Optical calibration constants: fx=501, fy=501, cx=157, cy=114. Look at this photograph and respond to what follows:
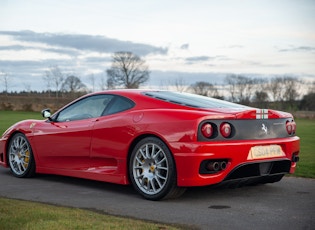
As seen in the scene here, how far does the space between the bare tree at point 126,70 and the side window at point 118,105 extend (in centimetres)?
8280

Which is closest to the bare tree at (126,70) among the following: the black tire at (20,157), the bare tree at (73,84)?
the bare tree at (73,84)

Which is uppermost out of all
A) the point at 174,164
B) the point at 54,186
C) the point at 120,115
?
the point at 120,115

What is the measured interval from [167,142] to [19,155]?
2.98 metres

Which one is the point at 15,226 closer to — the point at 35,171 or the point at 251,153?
the point at 251,153

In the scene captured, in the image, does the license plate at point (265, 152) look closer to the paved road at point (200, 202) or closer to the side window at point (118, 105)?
the paved road at point (200, 202)

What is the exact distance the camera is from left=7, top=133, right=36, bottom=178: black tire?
23.8 ft

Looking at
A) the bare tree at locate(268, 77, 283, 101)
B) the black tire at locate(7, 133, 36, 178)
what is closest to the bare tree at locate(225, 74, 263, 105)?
the bare tree at locate(268, 77, 283, 101)

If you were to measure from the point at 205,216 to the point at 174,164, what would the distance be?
0.75 meters

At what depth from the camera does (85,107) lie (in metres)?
6.71

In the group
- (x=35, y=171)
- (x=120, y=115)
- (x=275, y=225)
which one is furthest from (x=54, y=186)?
(x=275, y=225)

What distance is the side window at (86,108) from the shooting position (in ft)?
21.1

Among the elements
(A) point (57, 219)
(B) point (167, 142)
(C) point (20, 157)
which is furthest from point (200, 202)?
(C) point (20, 157)

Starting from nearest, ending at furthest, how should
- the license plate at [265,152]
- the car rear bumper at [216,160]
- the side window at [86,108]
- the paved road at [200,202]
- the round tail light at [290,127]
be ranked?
the paved road at [200,202]
the car rear bumper at [216,160]
the license plate at [265,152]
the round tail light at [290,127]
the side window at [86,108]

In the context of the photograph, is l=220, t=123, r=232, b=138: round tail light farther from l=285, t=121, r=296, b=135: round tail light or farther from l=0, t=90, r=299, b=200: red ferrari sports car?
l=285, t=121, r=296, b=135: round tail light
